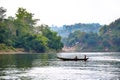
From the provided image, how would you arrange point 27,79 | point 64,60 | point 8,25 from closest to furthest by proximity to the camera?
point 27,79 → point 64,60 → point 8,25

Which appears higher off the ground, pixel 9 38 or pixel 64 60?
pixel 9 38

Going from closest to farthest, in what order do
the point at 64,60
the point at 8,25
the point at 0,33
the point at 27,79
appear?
the point at 27,79 → the point at 64,60 → the point at 0,33 → the point at 8,25

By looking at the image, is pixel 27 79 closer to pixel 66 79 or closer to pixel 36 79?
pixel 36 79

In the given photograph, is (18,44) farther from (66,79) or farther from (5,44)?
(66,79)

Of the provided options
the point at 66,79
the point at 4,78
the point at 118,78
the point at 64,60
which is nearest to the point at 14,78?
the point at 4,78

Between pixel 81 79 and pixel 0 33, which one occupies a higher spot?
pixel 0 33

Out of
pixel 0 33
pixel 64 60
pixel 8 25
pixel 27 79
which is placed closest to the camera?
pixel 27 79

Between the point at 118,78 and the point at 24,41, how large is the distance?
141 meters

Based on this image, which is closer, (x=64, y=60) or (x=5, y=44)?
(x=64, y=60)

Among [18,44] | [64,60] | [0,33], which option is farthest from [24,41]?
[64,60]

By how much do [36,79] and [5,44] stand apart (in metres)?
133

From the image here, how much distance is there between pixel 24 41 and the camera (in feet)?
647

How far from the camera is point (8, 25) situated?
195375mm

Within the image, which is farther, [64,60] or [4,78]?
[64,60]
